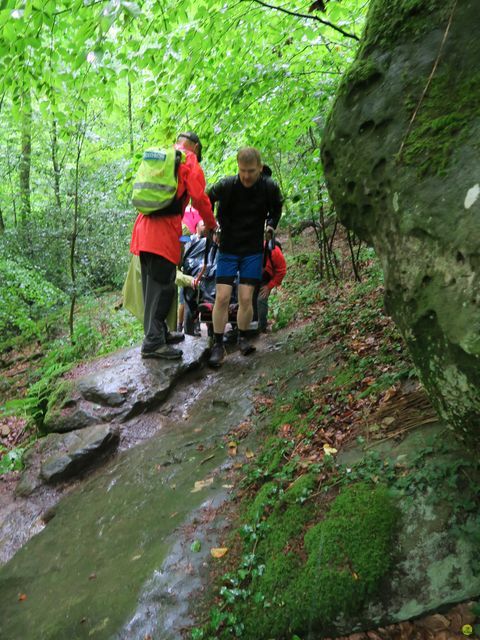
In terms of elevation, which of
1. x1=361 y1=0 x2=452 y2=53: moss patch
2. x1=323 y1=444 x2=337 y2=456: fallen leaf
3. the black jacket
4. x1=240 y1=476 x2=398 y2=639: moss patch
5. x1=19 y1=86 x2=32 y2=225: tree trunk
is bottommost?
x1=240 y1=476 x2=398 y2=639: moss patch

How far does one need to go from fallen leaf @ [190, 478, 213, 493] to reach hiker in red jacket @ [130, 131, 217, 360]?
253 cm

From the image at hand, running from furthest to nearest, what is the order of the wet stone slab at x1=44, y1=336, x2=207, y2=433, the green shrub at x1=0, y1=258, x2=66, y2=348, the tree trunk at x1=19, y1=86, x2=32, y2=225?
the tree trunk at x1=19, y1=86, x2=32, y2=225 < the green shrub at x1=0, y1=258, x2=66, y2=348 < the wet stone slab at x1=44, y1=336, x2=207, y2=433

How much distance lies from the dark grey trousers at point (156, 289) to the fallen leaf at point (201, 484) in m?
2.52

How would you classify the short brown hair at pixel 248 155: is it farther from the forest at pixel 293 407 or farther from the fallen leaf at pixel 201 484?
the fallen leaf at pixel 201 484

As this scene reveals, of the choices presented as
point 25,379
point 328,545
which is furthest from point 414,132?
point 25,379

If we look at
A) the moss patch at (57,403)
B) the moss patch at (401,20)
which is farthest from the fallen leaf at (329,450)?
the moss patch at (57,403)

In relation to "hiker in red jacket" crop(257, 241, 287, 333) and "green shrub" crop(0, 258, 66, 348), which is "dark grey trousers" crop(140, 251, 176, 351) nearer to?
"hiker in red jacket" crop(257, 241, 287, 333)

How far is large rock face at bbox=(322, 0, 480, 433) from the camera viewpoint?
1702 millimetres

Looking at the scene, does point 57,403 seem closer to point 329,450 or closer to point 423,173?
point 329,450

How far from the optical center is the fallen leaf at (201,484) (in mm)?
3391

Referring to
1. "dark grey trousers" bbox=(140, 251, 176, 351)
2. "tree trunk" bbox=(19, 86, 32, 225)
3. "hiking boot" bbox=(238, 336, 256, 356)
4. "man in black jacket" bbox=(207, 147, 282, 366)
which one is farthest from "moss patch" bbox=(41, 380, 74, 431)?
"tree trunk" bbox=(19, 86, 32, 225)

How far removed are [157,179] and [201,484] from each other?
3104mm

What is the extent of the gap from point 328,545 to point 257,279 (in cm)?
368

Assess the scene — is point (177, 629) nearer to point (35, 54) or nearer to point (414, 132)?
point (414, 132)
